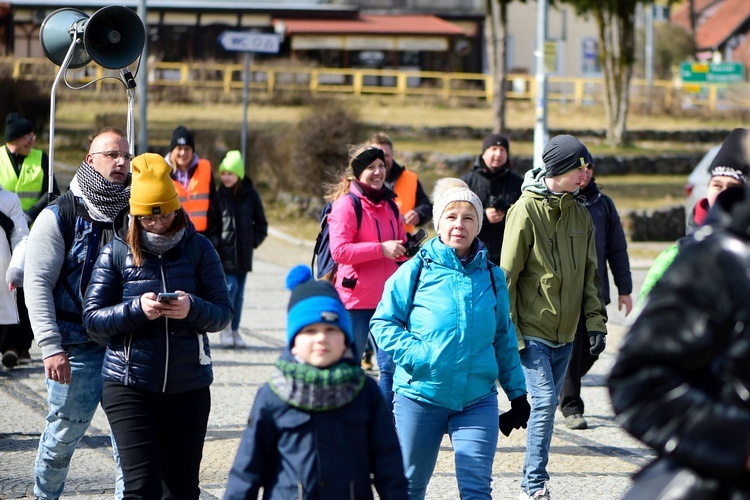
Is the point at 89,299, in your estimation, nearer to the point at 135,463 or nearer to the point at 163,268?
the point at 163,268

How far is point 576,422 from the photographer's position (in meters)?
7.76

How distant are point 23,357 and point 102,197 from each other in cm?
477

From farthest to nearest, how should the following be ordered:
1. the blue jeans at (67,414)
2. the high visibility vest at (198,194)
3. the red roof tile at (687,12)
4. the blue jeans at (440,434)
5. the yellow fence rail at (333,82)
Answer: the red roof tile at (687,12) → the yellow fence rail at (333,82) → the high visibility vest at (198,194) → the blue jeans at (67,414) → the blue jeans at (440,434)

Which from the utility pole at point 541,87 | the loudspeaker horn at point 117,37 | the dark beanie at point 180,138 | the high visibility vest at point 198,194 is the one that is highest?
the utility pole at point 541,87

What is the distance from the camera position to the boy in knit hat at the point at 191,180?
10.1 metres

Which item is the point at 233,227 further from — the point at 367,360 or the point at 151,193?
the point at 151,193

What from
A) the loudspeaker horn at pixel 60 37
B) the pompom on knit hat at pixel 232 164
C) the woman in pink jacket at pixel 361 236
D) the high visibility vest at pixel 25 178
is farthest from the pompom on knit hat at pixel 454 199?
the high visibility vest at pixel 25 178

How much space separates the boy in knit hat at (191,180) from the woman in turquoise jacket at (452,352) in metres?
5.32

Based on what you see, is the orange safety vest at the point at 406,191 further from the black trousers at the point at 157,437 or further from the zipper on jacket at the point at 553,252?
the black trousers at the point at 157,437

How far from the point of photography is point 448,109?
38344 millimetres

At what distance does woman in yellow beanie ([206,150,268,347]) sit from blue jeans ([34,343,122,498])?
5000 mm

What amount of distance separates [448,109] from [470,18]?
43.9 ft

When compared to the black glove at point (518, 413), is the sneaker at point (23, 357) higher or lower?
lower

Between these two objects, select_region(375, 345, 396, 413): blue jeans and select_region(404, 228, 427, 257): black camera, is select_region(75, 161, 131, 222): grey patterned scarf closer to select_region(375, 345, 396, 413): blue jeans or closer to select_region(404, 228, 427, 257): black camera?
select_region(375, 345, 396, 413): blue jeans
